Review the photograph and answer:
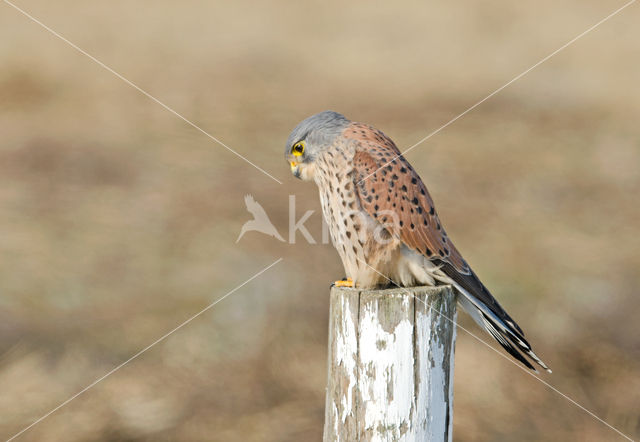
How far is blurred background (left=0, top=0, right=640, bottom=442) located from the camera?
6.38 meters

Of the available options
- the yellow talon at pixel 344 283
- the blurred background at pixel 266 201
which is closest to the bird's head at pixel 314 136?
the yellow talon at pixel 344 283

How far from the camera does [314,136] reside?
12.9 ft

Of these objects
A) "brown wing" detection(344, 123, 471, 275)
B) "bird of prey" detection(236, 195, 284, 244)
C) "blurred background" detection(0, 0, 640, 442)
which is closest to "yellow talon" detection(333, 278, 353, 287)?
"brown wing" detection(344, 123, 471, 275)

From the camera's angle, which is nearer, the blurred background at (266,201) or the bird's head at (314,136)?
the bird's head at (314,136)

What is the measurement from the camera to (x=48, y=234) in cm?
845

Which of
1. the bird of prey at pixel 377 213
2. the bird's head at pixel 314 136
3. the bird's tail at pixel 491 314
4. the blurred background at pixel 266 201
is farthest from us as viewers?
the blurred background at pixel 266 201

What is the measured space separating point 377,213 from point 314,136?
561 millimetres

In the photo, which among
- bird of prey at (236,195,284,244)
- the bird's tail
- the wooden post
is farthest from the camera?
bird of prey at (236,195,284,244)

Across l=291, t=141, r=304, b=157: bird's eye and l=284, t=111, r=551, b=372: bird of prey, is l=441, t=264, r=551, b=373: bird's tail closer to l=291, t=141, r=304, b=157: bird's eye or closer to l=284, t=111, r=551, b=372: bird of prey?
l=284, t=111, r=551, b=372: bird of prey

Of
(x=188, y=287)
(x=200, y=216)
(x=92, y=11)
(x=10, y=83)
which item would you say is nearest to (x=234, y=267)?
(x=188, y=287)

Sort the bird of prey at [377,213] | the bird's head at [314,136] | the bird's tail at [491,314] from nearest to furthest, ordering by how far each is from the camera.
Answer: the bird's tail at [491,314] → the bird of prey at [377,213] → the bird's head at [314,136]

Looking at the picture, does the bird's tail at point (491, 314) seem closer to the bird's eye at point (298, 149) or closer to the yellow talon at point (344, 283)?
the yellow talon at point (344, 283)

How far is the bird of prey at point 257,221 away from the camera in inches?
328

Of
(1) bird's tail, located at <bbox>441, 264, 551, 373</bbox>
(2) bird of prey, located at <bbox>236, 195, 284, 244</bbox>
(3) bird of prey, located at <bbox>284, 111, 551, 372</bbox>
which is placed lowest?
(1) bird's tail, located at <bbox>441, 264, 551, 373</bbox>
